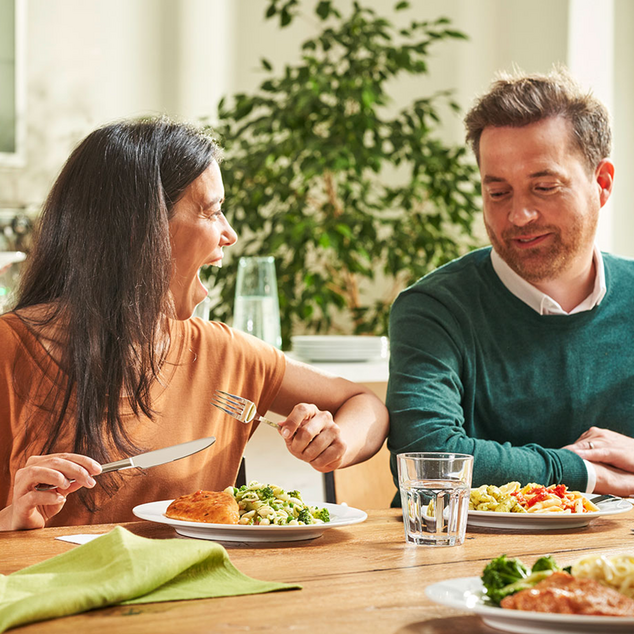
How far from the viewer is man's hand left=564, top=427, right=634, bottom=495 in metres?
1.49

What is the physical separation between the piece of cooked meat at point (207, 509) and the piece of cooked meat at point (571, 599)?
18.1 inches

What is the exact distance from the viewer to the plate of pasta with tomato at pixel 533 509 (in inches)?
46.6

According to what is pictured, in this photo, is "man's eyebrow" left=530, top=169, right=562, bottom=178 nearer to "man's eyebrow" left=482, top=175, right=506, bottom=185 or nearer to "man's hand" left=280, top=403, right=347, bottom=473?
"man's eyebrow" left=482, top=175, right=506, bottom=185

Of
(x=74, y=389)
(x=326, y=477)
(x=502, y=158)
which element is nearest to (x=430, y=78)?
(x=502, y=158)

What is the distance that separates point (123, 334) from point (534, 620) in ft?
3.03

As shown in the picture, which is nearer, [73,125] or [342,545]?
[342,545]

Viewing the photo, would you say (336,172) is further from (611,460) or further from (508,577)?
(508,577)

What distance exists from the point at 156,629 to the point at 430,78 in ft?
13.6

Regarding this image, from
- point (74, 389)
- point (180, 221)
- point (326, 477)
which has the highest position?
point (180, 221)

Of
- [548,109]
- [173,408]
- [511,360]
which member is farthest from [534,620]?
[548,109]

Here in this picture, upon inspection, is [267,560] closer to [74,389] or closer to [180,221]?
[74,389]

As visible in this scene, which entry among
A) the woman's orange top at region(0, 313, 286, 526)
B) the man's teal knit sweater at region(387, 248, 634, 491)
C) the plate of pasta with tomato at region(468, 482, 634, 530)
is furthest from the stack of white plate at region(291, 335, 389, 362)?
the plate of pasta with tomato at region(468, 482, 634, 530)

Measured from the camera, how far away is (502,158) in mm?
1758

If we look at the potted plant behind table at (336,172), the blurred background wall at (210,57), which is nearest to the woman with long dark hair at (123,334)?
the potted plant behind table at (336,172)
